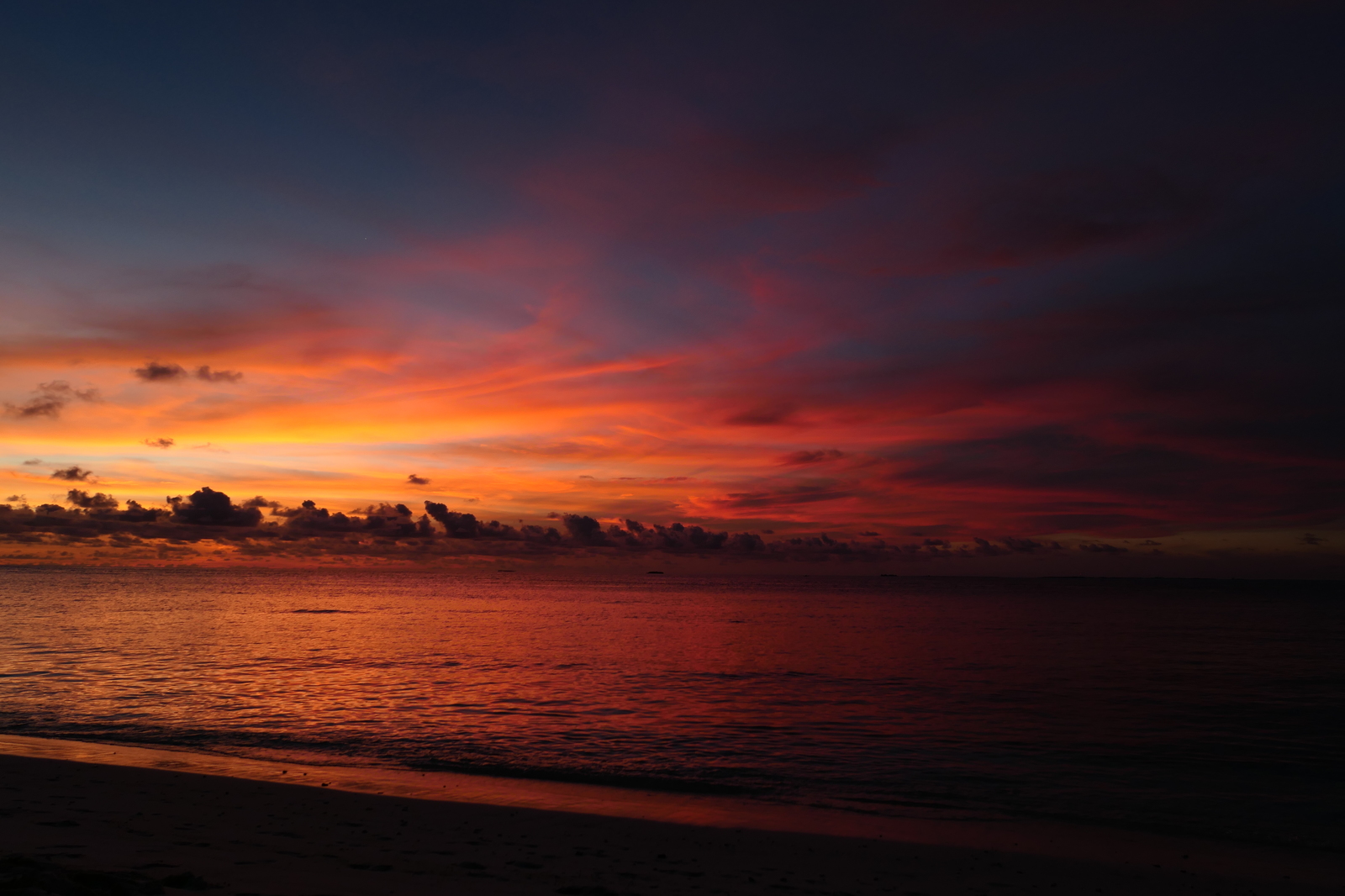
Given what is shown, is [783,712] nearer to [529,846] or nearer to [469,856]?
[529,846]

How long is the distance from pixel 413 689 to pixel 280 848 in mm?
23057

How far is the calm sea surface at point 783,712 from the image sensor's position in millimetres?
19609

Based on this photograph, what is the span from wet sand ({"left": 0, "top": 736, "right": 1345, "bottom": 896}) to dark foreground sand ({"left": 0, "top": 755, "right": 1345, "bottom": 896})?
0.05 meters

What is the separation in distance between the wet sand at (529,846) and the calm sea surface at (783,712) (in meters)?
2.34

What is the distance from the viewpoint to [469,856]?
12.4m

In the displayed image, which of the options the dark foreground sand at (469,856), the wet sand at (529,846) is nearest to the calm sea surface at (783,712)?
the wet sand at (529,846)

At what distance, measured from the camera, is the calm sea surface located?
19609mm

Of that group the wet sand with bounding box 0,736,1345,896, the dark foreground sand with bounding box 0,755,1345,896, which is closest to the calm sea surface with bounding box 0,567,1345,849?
the wet sand with bounding box 0,736,1345,896

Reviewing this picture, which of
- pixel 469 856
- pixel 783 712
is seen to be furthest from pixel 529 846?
pixel 783 712

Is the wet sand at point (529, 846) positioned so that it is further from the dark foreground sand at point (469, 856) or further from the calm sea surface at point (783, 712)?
the calm sea surface at point (783, 712)

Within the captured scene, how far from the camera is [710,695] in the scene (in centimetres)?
3375

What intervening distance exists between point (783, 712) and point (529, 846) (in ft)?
59.7

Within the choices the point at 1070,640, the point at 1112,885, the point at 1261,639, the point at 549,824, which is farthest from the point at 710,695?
the point at 1261,639

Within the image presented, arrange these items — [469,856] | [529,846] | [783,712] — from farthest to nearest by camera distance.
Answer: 1. [783,712]
2. [529,846]
3. [469,856]
